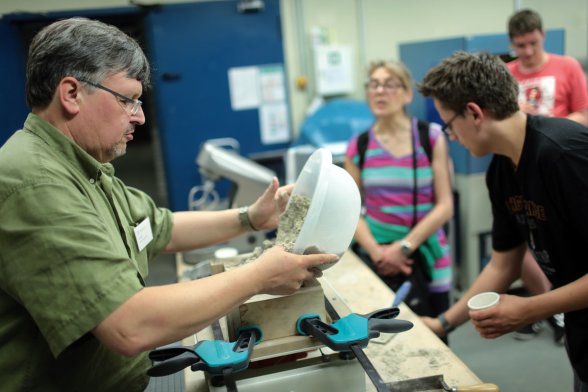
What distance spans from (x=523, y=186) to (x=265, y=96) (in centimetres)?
276

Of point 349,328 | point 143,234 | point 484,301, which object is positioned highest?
point 143,234

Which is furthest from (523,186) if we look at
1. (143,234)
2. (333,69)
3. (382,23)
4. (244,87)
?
(382,23)

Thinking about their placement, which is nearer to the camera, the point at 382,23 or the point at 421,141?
the point at 421,141

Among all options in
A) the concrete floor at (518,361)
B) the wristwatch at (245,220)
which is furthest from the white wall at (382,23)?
the wristwatch at (245,220)

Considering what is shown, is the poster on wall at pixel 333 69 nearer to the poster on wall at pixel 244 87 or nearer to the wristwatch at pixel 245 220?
the poster on wall at pixel 244 87

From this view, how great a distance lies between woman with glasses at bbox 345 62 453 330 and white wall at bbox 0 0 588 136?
1928 millimetres

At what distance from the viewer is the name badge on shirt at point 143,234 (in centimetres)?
122

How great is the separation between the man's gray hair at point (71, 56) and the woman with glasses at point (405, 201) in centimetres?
139

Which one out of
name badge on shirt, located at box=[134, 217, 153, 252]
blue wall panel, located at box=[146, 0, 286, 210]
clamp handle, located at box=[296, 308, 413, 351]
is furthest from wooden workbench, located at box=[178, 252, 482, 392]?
blue wall panel, located at box=[146, 0, 286, 210]

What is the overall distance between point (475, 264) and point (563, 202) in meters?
2.06

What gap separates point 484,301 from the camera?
1280mm

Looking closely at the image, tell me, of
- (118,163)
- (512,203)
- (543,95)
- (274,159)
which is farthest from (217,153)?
(118,163)

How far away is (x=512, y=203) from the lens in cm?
140

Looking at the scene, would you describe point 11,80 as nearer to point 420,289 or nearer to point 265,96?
point 265,96
